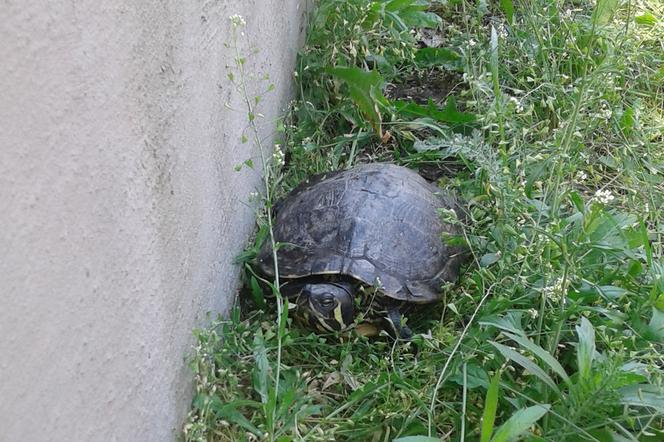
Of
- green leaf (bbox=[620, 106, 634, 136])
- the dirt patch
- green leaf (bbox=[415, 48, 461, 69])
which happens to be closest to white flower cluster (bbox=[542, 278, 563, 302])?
green leaf (bbox=[620, 106, 634, 136])

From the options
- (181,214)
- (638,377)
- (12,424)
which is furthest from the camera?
(181,214)

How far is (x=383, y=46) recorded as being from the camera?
3.20m

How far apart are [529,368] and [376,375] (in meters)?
0.48

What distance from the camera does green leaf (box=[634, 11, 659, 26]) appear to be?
353 cm

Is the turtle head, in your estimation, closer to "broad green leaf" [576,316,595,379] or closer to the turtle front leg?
the turtle front leg

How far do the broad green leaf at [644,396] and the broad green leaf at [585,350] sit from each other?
0.09 m

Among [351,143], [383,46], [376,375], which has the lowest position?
[376,375]

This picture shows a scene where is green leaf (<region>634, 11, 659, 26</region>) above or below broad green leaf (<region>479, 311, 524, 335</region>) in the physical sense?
above

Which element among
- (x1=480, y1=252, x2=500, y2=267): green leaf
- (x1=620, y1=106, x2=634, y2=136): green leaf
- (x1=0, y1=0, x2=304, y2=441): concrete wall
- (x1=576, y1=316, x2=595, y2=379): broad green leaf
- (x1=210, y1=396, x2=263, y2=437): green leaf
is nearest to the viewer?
(x1=0, y1=0, x2=304, y2=441): concrete wall

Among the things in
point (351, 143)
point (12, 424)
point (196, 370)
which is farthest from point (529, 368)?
point (351, 143)

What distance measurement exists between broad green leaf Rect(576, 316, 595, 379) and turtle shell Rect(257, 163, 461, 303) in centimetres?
60

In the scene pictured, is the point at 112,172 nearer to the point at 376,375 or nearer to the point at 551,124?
the point at 376,375

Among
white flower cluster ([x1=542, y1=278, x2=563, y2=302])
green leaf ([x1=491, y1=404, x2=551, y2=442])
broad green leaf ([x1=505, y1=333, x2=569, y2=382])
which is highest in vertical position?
white flower cluster ([x1=542, y1=278, x2=563, y2=302])

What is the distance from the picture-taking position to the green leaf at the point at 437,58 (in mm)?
3303
